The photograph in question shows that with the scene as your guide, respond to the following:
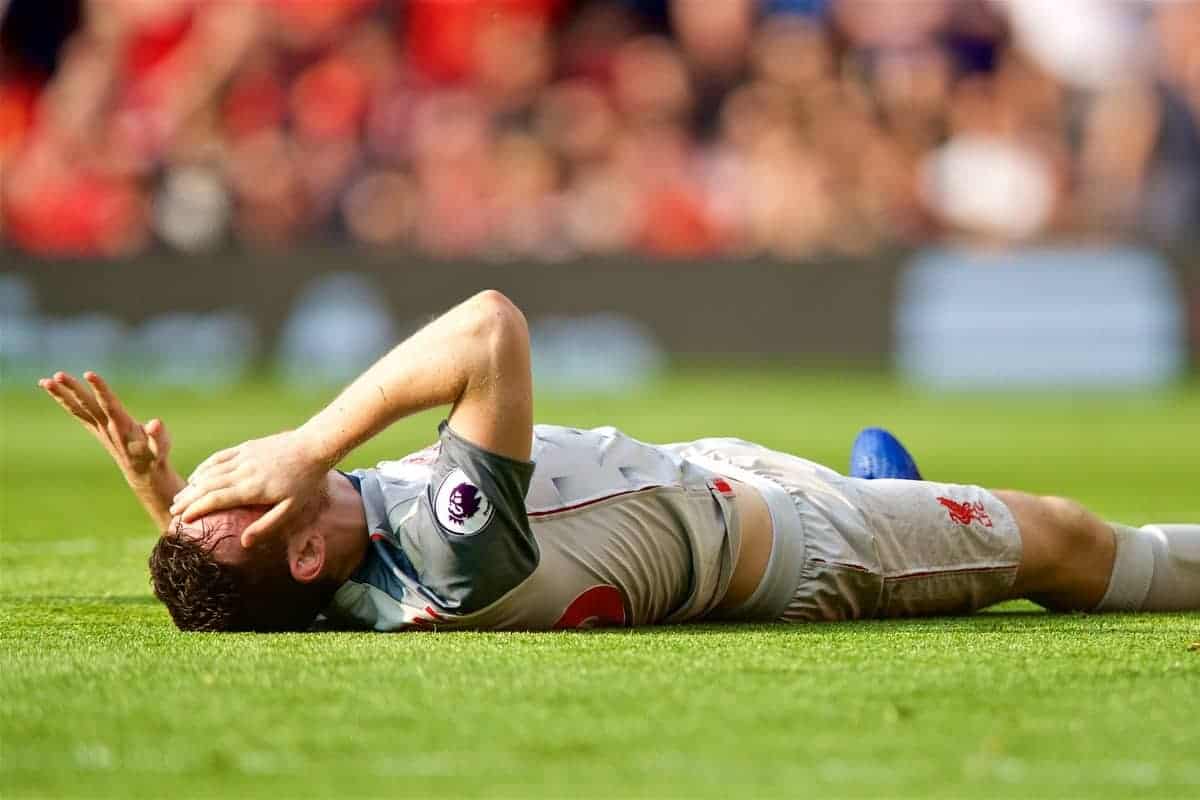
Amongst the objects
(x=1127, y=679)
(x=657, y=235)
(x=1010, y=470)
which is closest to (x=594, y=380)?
(x=657, y=235)

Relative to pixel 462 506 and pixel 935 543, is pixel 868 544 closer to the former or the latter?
pixel 935 543

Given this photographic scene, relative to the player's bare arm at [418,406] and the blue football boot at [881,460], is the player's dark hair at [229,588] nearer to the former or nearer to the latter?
the player's bare arm at [418,406]

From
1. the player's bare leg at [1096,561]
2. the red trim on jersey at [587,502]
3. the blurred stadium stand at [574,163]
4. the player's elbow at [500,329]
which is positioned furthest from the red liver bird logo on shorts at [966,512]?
the blurred stadium stand at [574,163]

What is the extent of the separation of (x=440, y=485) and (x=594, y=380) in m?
13.0

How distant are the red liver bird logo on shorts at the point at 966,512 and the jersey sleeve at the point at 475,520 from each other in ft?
3.56

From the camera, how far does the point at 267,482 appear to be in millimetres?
3832

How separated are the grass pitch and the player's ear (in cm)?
14

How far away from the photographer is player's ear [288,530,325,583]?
12.9ft

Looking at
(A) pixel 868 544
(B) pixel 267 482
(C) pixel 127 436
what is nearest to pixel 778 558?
(A) pixel 868 544

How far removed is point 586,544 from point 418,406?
53 centimetres

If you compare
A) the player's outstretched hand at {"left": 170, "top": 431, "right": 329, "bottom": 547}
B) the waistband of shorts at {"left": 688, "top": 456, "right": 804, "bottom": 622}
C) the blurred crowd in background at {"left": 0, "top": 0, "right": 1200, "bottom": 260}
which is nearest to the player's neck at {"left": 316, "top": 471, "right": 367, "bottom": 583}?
the player's outstretched hand at {"left": 170, "top": 431, "right": 329, "bottom": 547}

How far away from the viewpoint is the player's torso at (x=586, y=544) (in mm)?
4055

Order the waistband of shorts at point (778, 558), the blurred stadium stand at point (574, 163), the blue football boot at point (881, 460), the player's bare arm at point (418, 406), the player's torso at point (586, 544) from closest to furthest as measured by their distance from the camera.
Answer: the player's bare arm at point (418, 406), the player's torso at point (586, 544), the waistband of shorts at point (778, 558), the blue football boot at point (881, 460), the blurred stadium stand at point (574, 163)


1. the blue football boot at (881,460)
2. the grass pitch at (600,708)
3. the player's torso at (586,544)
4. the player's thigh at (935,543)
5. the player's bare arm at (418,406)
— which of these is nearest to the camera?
the grass pitch at (600,708)
